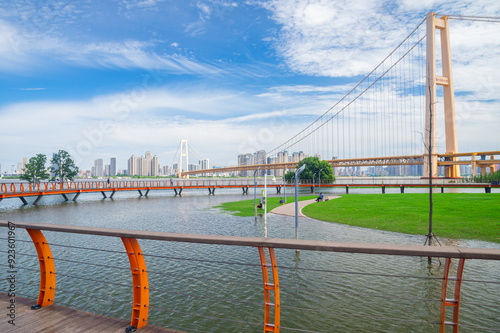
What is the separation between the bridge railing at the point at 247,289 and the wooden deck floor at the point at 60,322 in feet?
0.62

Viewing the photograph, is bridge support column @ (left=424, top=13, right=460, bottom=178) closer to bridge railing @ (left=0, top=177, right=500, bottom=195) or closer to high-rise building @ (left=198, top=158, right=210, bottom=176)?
bridge railing @ (left=0, top=177, right=500, bottom=195)

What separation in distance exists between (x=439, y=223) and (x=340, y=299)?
14292 mm

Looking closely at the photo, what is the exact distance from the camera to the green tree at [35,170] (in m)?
60.1

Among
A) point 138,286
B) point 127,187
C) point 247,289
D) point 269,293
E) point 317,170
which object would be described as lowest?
point 247,289

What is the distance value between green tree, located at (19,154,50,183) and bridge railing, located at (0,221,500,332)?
56.9 meters

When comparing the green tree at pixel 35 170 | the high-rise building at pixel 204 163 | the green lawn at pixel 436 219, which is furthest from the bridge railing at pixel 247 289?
the high-rise building at pixel 204 163

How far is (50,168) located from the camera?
2571 inches

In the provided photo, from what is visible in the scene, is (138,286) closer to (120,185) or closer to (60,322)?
(60,322)

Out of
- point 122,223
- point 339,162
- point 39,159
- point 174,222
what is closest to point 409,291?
point 174,222

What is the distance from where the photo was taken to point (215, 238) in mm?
3213

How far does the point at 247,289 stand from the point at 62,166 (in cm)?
7089

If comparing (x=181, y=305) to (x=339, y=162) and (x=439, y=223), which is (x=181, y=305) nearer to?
(x=439, y=223)

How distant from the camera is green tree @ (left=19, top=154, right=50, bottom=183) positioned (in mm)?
60125

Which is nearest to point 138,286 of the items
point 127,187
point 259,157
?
point 127,187
